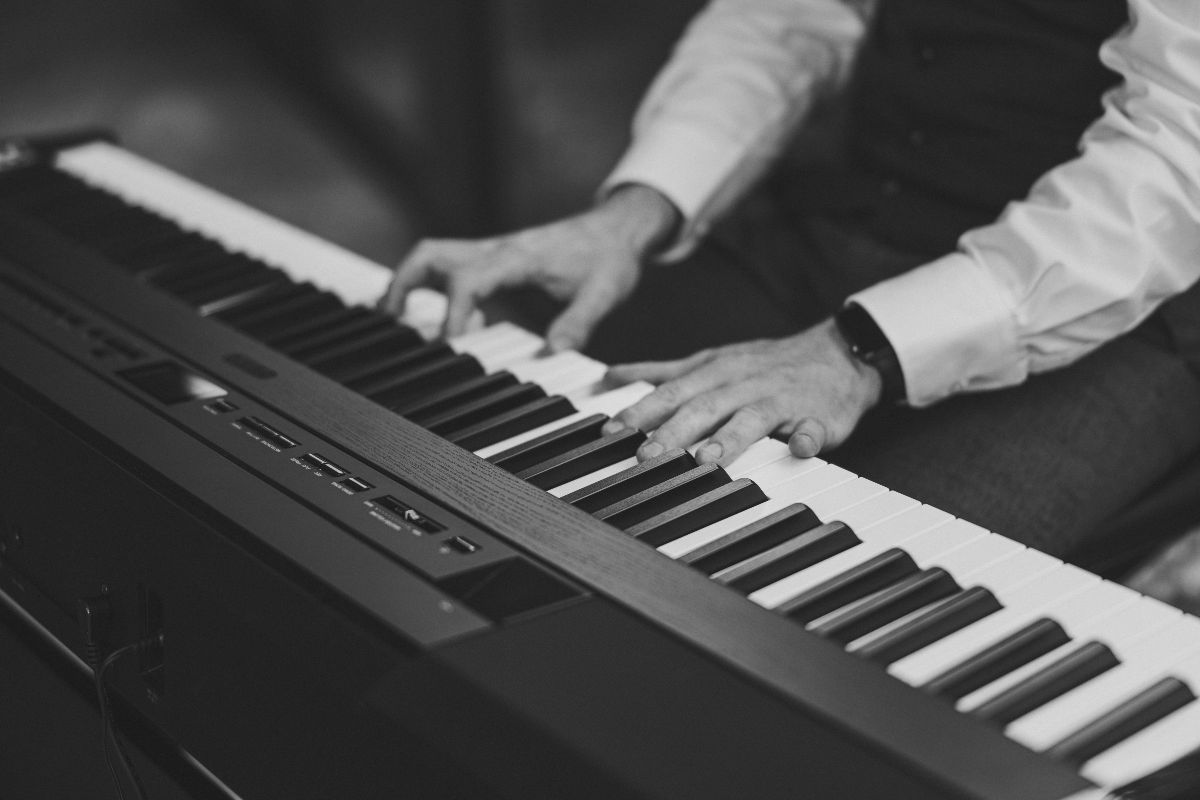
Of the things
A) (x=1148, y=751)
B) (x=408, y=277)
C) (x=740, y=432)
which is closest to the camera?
(x=1148, y=751)

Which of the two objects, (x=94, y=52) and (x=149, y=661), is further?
(x=94, y=52)

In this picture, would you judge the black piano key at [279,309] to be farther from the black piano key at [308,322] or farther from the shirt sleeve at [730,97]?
the shirt sleeve at [730,97]

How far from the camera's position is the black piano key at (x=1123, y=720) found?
Result: 25.4 inches

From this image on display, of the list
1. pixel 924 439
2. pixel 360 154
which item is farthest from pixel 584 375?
pixel 360 154

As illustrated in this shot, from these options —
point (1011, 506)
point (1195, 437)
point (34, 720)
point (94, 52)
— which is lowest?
point (34, 720)

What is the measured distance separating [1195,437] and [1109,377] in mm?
122

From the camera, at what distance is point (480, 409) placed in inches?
41.1

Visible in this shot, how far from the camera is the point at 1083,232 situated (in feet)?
3.76

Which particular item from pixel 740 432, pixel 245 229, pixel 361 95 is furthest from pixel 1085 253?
pixel 361 95

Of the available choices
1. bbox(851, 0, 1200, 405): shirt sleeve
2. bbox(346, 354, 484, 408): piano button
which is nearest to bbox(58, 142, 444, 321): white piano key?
bbox(346, 354, 484, 408): piano button

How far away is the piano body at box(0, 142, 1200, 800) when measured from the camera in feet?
2.11

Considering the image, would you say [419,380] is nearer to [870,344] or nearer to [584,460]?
[584,460]

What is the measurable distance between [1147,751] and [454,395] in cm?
62

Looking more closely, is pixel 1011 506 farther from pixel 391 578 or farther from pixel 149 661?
pixel 149 661
